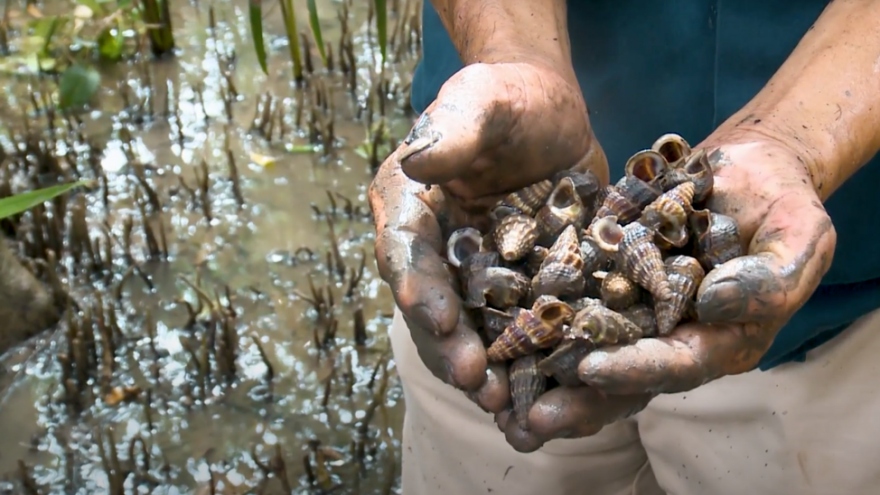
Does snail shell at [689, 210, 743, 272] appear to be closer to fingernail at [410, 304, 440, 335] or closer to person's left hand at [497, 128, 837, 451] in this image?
person's left hand at [497, 128, 837, 451]

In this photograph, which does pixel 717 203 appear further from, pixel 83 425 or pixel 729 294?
pixel 83 425

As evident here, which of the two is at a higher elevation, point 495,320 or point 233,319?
point 495,320

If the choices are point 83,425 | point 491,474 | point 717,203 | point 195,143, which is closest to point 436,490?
A: point 491,474

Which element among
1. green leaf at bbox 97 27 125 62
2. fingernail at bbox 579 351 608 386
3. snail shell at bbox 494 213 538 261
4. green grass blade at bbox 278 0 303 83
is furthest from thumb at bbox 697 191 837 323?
green leaf at bbox 97 27 125 62

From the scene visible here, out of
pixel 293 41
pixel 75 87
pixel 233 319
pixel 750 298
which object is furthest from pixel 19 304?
pixel 750 298

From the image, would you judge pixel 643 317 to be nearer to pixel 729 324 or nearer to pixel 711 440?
pixel 729 324

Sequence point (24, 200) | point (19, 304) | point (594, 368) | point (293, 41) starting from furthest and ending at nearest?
point (293, 41) → point (19, 304) → point (24, 200) → point (594, 368)

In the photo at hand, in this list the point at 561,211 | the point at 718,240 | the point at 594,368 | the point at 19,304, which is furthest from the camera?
the point at 19,304
